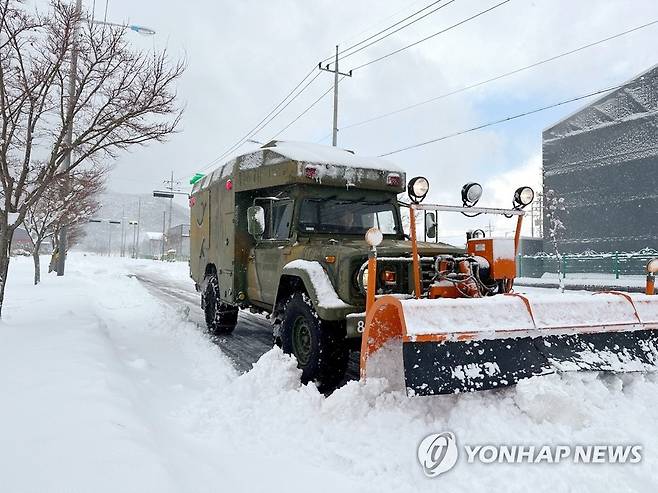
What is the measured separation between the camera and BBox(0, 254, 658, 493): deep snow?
8.09 feet

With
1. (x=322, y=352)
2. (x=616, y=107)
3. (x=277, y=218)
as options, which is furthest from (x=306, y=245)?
(x=616, y=107)

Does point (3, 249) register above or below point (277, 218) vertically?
below

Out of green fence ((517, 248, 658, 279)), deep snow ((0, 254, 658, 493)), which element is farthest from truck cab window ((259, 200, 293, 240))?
green fence ((517, 248, 658, 279))

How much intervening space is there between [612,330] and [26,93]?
8.11 m

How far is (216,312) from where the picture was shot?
7.85 m

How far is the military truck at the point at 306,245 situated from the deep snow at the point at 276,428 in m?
0.54

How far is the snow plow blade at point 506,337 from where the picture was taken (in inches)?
129

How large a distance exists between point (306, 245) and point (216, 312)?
321cm

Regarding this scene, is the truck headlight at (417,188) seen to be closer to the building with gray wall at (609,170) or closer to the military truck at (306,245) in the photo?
the military truck at (306,245)

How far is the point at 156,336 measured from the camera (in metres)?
7.54

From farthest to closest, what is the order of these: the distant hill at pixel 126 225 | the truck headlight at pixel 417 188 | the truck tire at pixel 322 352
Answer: the distant hill at pixel 126 225 → the truck tire at pixel 322 352 → the truck headlight at pixel 417 188

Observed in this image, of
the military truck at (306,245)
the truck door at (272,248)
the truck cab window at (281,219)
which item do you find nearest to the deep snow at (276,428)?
the military truck at (306,245)

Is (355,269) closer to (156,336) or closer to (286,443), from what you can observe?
(286,443)

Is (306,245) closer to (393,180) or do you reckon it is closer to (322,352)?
(322,352)
